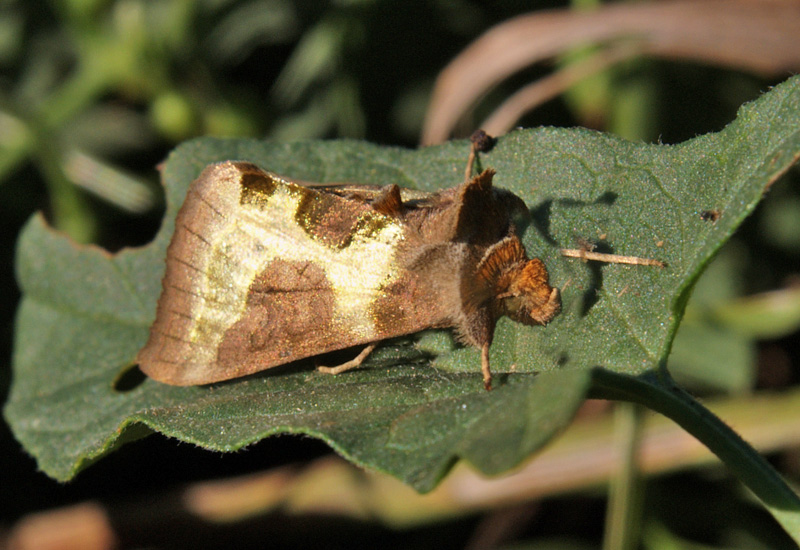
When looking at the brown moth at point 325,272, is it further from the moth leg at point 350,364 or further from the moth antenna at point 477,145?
the moth antenna at point 477,145

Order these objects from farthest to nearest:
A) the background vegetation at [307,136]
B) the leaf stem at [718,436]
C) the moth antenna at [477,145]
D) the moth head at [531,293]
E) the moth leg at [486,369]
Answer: the background vegetation at [307,136] → the moth antenna at [477,145] → the moth head at [531,293] → the moth leg at [486,369] → the leaf stem at [718,436]

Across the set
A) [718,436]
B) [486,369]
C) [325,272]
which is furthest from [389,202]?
[718,436]

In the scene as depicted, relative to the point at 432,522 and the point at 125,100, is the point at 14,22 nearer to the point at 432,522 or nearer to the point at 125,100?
the point at 125,100

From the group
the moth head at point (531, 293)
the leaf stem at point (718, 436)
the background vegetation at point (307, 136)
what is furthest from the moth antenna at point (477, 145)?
the background vegetation at point (307, 136)

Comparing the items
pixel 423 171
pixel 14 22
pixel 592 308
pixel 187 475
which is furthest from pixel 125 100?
pixel 592 308

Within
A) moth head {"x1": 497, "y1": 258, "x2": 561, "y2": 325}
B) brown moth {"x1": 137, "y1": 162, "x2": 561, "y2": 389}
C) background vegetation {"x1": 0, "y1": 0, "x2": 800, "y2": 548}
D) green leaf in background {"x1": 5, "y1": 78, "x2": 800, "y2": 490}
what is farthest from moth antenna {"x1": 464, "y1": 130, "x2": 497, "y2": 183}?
background vegetation {"x1": 0, "y1": 0, "x2": 800, "y2": 548}

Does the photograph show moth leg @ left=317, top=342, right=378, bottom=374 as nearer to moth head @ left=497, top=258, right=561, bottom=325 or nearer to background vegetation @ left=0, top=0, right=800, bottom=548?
moth head @ left=497, top=258, right=561, bottom=325

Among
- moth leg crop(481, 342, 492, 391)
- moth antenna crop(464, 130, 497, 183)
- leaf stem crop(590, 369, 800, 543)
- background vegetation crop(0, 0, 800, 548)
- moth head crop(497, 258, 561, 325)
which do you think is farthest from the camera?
background vegetation crop(0, 0, 800, 548)
